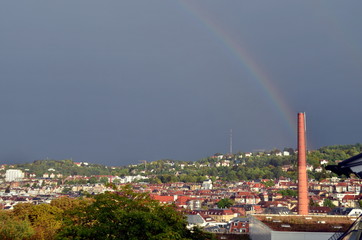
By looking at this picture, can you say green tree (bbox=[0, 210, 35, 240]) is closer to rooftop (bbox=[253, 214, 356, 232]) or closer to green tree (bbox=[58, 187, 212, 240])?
green tree (bbox=[58, 187, 212, 240])

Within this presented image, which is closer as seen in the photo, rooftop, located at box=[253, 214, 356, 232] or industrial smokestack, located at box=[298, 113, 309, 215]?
rooftop, located at box=[253, 214, 356, 232]

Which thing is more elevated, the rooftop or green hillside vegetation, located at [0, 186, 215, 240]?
green hillside vegetation, located at [0, 186, 215, 240]

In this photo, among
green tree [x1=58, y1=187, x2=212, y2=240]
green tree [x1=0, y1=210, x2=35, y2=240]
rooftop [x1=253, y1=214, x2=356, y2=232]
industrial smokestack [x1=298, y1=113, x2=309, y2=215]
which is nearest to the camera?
green tree [x1=58, y1=187, x2=212, y2=240]

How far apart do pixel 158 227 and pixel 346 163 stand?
36.4ft

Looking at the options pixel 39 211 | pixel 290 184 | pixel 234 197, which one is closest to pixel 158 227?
pixel 39 211

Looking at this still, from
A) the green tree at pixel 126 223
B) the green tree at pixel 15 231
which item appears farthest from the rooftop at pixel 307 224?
the green tree at pixel 15 231

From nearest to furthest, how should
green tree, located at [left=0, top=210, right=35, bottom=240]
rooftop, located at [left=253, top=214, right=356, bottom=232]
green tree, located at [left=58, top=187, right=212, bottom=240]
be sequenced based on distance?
green tree, located at [left=58, top=187, right=212, bottom=240] → green tree, located at [left=0, top=210, right=35, bottom=240] → rooftop, located at [left=253, top=214, right=356, bottom=232]

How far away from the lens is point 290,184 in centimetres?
17800

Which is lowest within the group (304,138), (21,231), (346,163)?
(21,231)

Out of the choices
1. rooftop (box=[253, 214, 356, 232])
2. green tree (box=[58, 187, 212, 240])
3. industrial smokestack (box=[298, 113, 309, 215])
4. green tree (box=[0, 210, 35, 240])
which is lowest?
green tree (box=[0, 210, 35, 240])

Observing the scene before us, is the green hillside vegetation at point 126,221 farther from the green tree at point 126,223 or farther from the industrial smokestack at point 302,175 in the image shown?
the industrial smokestack at point 302,175

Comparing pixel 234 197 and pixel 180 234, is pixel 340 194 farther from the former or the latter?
pixel 180 234

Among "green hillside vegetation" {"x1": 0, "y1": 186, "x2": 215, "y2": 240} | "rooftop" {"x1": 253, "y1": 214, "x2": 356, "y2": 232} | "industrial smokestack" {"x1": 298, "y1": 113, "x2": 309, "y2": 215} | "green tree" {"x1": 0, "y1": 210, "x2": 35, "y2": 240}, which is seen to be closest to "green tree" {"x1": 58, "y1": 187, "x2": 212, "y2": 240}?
"green hillside vegetation" {"x1": 0, "y1": 186, "x2": 215, "y2": 240}

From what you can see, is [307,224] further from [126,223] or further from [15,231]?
[126,223]
